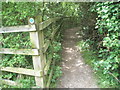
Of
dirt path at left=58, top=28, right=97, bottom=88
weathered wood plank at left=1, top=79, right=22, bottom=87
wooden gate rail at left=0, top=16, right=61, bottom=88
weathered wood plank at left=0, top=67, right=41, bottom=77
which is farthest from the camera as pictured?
dirt path at left=58, top=28, right=97, bottom=88

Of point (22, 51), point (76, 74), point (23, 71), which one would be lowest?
point (76, 74)

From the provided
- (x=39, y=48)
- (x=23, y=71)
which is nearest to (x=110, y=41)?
(x=39, y=48)

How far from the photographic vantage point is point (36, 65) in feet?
7.56

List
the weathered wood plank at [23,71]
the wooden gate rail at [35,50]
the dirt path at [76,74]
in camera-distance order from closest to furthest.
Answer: the wooden gate rail at [35,50] → the weathered wood plank at [23,71] → the dirt path at [76,74]

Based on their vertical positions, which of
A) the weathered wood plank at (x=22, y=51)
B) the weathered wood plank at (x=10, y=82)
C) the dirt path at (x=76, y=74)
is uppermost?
the weathered wood plank at (x=22, y=51)

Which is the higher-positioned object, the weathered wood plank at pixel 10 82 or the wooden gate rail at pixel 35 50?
the wooden gate rail at pixel 35 50

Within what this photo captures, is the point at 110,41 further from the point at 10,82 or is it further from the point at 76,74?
the point at 10,82

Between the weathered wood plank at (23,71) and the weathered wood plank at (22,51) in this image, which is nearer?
the weathered wood plank at (22,51)

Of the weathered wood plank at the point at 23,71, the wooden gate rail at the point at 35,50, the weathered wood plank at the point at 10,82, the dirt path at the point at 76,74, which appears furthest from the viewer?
the dirt path at the point at 76,74

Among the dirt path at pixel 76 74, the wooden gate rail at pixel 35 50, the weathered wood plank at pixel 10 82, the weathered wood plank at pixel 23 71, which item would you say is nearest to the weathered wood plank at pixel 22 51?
the wooden gate rail at pixel 35 50

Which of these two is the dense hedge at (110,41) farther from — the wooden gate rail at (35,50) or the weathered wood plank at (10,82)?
the weathered wood plank at (10,82)

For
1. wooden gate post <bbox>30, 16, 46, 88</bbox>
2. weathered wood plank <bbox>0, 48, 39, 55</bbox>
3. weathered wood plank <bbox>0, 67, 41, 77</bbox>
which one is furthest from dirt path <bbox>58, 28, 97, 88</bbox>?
weathered wood plank <bbox>0, 48, 39, 55</bbox>

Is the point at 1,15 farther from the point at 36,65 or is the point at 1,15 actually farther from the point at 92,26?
the point at 92,26

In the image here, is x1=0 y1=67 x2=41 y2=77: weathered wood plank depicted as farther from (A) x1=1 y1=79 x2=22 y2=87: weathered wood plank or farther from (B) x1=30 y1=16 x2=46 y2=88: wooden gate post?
(A) x1=1 y1=79 x2=22 y2=87: weathered wood plank
